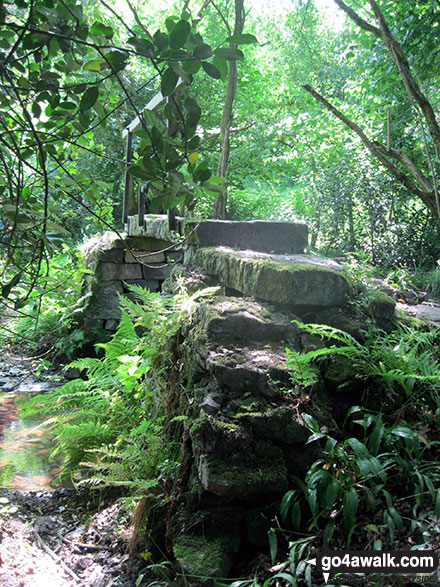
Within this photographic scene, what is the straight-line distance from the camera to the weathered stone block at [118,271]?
24.2ft

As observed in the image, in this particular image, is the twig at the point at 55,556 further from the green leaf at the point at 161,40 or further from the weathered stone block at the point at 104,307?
the weathered stone block at the point at 104,307

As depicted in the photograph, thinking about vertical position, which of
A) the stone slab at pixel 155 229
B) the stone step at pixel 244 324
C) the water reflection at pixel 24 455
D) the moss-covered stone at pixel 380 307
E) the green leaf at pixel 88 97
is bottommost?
the water reflection at pixel 24 455

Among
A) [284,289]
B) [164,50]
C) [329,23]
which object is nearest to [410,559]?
[284,289]

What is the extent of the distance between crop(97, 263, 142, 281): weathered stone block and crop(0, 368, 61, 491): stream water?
233 centimetres

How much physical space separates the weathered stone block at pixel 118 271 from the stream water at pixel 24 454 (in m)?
2.33

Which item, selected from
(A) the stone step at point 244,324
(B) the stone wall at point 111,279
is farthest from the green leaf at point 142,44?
(B) the stone wall at point 111,279

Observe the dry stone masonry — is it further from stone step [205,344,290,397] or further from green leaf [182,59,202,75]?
green leaf [182,59,202,75]

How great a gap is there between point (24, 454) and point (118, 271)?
354 centimetres

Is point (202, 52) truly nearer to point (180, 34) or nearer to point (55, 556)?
point (180, 34)

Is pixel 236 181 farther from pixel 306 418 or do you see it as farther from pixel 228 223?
pixel 306 418

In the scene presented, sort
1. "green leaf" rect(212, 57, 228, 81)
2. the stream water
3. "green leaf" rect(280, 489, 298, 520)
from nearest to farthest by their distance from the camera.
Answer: "green leaf" rect(212, 57, 228, 81)
"green leaf" rect(280, 489, 298, 520)
the stream water

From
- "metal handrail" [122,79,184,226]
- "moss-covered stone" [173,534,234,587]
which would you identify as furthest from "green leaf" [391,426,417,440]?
"metal handrail" [122,79,184,226]

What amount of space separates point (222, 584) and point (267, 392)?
939 mm

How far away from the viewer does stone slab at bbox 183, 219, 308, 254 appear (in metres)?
5.15
